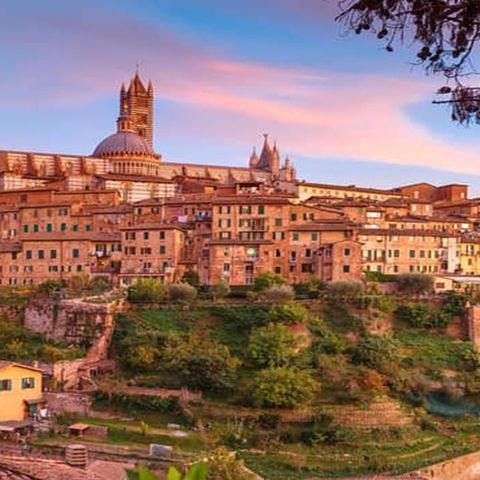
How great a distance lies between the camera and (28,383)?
31.6 m

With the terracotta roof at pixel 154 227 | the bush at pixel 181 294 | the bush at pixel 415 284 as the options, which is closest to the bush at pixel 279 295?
the bush at pixel 181 294

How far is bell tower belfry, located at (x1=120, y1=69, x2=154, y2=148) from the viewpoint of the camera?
298 feet

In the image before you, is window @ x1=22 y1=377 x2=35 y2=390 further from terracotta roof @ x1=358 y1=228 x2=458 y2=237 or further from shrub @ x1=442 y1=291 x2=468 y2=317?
terracotta roof @ x1=358 y1=228 x2=458 y2=237

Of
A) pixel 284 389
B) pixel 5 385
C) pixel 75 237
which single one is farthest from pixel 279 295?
pixel 75 237

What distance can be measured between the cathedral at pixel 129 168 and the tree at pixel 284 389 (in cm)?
3218

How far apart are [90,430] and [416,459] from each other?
37.4 feet

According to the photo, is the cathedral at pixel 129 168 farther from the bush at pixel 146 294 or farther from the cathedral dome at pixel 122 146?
the bush at pixel 146 294

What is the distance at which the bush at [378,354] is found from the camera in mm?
33594

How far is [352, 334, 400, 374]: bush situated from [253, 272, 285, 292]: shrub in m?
7.74

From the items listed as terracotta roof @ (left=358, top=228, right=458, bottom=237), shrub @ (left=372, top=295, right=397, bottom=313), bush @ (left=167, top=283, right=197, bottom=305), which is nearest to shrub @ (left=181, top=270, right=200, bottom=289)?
bush @ (left=167, top=283, right=197, bottom=305)

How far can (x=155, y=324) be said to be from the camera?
123 feet

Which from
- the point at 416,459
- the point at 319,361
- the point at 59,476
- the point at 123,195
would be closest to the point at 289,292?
the point at 319,361

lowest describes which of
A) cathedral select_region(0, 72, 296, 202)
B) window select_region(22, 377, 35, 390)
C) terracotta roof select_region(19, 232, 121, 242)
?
window select_region(22, 377, 35, 390)

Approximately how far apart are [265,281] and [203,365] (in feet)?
34.2
